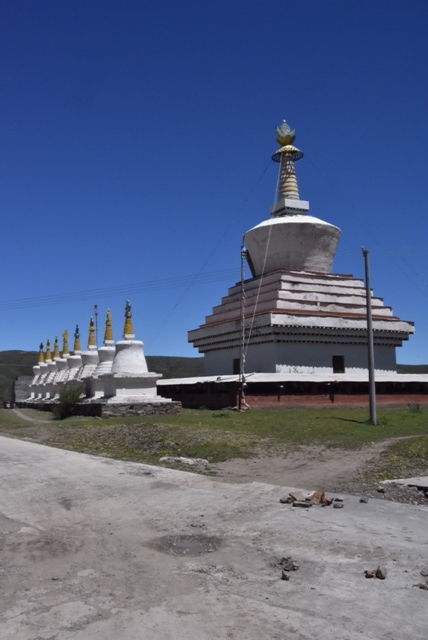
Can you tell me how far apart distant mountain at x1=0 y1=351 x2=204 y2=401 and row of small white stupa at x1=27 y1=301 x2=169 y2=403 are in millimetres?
67050

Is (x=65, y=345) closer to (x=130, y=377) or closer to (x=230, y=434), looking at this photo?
(x=130, y=377)

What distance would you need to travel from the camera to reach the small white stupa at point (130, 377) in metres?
25.7

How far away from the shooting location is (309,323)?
29.8 metres

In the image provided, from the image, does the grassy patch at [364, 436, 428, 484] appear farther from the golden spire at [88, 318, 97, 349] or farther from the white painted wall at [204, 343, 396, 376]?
the golden spire at [88, 318, 97, 349]

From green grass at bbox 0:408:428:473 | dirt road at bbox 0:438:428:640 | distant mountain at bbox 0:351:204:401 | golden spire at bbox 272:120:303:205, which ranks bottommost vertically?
dirt road at bbox 0:438:428:640

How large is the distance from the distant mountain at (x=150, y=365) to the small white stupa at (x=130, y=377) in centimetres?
8127

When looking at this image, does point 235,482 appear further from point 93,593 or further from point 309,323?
point 309,323

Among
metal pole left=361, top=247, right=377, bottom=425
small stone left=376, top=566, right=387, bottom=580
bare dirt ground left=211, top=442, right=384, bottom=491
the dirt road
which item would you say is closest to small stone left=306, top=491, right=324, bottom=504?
the dirt road

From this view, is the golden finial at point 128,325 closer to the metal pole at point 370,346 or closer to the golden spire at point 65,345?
the metal pole at point 370,346

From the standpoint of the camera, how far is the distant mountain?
111688 millimetres

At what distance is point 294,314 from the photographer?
1166 inches

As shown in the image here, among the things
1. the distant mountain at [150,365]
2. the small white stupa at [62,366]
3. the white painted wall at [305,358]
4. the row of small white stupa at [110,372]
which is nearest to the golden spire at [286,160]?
the white painted wall at [305,358]

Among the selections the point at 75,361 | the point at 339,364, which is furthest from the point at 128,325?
the point at 75,361

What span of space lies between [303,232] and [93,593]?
3083 cm
